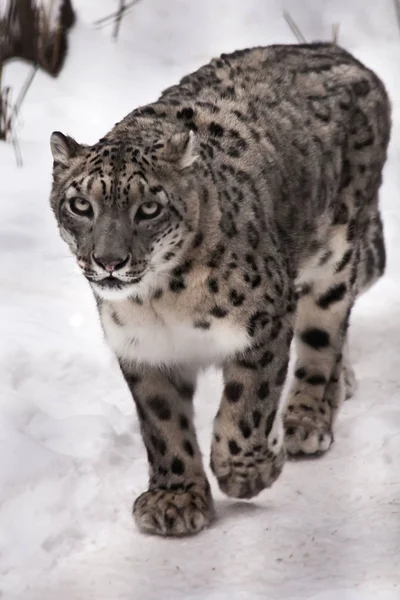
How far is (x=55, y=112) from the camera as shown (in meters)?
10.2

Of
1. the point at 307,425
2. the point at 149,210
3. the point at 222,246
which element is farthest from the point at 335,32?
the point at 149,210

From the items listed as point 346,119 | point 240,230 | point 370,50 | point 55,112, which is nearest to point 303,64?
point 346,119

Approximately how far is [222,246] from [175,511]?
3.36 feet

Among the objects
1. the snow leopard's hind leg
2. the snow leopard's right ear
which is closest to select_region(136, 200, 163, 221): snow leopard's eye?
the snow leopard's right ear

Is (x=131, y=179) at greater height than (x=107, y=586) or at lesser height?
greater

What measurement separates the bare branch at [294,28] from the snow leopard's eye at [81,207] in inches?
266

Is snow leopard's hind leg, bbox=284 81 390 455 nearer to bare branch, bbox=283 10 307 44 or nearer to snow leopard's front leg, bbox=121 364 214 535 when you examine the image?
snow leopard's front leg, bbox=121 364 214 535

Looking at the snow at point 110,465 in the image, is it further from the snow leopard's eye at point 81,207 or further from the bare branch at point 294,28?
the bare branch at point 294,28

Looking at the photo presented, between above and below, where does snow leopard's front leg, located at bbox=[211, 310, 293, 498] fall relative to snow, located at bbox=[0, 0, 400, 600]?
above

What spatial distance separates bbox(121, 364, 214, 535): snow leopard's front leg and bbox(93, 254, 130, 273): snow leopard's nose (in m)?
0.81

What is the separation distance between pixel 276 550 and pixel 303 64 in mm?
2559

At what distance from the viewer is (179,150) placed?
201 inches

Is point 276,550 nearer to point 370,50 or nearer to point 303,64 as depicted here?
point 303,64

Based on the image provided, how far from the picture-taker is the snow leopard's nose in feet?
15.6
